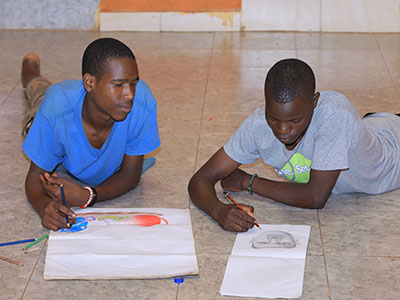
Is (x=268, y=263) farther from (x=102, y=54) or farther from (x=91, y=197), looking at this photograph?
(x=102, y=54)

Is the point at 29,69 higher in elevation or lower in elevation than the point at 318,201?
higher

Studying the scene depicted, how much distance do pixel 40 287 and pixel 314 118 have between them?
1.12 metres

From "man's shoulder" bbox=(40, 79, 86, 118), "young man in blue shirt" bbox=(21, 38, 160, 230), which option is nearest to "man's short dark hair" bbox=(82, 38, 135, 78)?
"young man in blue shirt" bbox=(21, 38, 160, 230)

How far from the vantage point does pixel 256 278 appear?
2115 millimetres

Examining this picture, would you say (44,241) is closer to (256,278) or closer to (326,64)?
(256,278)

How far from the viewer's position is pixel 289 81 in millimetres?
2221

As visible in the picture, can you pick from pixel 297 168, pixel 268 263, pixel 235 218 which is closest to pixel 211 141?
pixel 297 168

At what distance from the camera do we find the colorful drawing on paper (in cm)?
246

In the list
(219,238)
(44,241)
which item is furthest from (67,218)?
(219,238)

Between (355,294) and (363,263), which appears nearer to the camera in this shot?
(355,294)

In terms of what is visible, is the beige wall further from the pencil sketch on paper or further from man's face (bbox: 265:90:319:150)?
the pencil sketch on paper

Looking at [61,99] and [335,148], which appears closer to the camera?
[335,148]

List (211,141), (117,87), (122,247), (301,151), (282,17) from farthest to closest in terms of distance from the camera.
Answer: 1. (282,17)
2. (211,141)
3. (301,151)
4. (117,87)
5. (122,247)

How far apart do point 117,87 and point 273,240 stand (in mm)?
778
